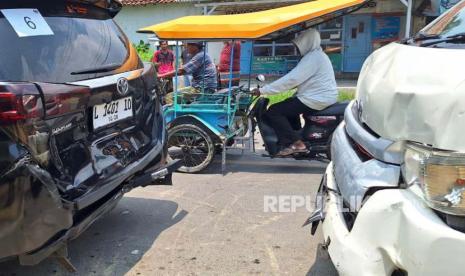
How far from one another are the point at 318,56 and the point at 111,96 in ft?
9.49

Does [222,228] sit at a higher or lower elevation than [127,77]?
lower

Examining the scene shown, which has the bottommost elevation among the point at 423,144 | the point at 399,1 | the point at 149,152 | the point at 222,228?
the point at 222,228

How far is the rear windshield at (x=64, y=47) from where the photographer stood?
2619 millimetres

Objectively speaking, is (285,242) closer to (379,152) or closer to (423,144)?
(379,152)

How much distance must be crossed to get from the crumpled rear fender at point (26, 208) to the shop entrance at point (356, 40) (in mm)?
15510

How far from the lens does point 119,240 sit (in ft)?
12.6

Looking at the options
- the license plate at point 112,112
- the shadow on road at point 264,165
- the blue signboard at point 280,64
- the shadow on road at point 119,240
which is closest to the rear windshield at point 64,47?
the license plate at point 112,112

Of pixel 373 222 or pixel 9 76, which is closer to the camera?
pixel 373 222

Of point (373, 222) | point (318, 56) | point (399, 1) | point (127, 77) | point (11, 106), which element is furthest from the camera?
point (399, 1)

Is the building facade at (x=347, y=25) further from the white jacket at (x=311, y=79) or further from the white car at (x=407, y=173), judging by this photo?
the white car at (x=407, y=173)

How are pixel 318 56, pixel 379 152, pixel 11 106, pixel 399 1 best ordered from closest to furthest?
pixel 379 152 → pixel 11 106 → pixel 318 56 → pixel 399 1

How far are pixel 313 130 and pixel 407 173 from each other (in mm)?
3684

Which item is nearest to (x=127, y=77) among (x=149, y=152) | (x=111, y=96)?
(x=111, y=96)

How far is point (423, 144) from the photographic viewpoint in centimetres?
183
